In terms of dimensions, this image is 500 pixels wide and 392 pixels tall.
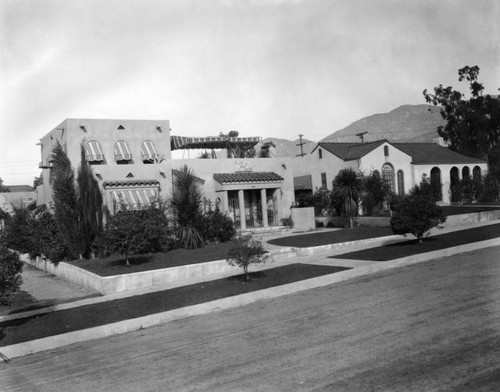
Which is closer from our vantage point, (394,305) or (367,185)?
(394,305)

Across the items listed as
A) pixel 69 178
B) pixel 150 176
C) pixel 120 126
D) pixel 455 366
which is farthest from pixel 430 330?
pixel 120 126

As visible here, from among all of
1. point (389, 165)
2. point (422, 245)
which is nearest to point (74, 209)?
point (422, 245)

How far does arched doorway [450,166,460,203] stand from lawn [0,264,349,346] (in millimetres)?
27007

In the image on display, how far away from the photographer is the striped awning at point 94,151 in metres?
33.1

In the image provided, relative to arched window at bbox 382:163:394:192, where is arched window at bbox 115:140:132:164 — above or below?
above

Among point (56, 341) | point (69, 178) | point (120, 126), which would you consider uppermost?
point (120, 126)

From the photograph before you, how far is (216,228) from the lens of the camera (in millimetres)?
25688

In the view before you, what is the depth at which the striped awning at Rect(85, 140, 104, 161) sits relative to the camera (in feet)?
109

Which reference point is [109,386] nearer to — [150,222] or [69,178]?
[150,222]

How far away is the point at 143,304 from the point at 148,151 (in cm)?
2189

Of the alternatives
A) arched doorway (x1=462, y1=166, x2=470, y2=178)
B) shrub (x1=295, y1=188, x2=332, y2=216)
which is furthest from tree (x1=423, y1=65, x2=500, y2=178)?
shrub (x1=295, y1=188, x2=332, y2=216)

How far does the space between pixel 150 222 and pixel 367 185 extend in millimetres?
17864

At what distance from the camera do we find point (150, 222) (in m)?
20.2

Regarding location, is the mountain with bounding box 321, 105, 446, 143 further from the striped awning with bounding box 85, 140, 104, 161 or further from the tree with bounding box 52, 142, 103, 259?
the tree with bounding box 52, 142, 103, 259
